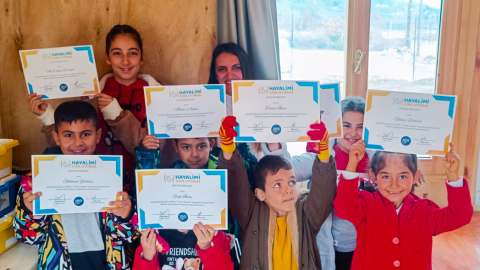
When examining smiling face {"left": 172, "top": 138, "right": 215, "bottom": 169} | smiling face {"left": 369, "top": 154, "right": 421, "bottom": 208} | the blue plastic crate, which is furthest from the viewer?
smiling face {"left": 172, "top": 138, "right": 215, "bottom": 169}

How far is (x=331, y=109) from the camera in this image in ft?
5.67

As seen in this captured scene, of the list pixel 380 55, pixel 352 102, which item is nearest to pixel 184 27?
pixel 352 102

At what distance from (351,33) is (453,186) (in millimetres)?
1646

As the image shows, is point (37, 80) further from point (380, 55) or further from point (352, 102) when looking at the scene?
point (380, 55)

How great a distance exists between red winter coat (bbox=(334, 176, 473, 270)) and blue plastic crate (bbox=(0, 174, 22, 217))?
4.59 ft

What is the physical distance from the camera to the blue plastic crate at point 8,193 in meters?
1.71

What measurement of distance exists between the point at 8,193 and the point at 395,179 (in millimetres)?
1652

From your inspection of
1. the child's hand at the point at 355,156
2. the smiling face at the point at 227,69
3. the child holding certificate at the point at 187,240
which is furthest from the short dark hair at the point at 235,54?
the child's hand at the point at 355,156

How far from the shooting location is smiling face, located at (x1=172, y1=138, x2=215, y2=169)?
5.93 feet

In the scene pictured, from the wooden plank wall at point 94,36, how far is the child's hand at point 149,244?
914mm

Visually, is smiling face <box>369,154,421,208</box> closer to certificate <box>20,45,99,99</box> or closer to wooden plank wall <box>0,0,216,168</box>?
wooden plank wall <box>0,0,216,168</box>

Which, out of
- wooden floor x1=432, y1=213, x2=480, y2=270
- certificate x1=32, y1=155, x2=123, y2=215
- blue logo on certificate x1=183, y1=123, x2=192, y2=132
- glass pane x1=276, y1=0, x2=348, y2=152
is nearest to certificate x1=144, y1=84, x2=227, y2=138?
blue logo on certificate x1=183, y1=123, x2=192, y2=132

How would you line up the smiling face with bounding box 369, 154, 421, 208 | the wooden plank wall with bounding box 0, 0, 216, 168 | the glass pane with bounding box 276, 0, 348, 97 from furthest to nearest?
the glass pane with bounding box 276, 0, 348, 97 → the wooden plank wall with bounding box 0, 0, 216, 168 → the smiling face with bounding box 369, 154, 421, 208

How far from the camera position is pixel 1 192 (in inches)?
66.7
